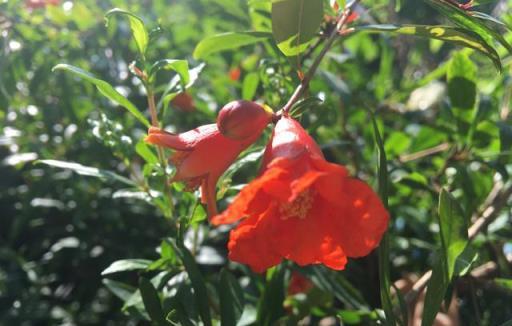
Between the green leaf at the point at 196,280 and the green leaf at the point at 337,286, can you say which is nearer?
the green leaf at the point at 196,280

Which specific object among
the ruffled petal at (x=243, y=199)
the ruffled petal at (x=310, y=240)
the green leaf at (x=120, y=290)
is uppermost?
the ruffled petal at (x=243, y=199)

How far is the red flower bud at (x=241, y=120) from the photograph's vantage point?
83 centimetres

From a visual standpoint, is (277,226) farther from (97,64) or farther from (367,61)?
(367,61)

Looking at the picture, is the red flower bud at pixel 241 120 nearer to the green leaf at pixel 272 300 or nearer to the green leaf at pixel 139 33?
the green leaf at pixel 139 33

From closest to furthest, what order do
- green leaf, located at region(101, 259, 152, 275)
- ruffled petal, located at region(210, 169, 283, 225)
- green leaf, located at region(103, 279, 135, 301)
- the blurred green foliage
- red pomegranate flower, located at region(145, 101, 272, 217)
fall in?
ruffled petal, located at region(210, 169, 283, 225), red pomegranate flower, located at region(145, 101, 272, 217), green leaf, located at region(101, 259, 152, 275), green leaf, located at region(103, 279, 135, 301), the blurred green foliage

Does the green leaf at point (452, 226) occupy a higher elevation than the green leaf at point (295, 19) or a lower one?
lower

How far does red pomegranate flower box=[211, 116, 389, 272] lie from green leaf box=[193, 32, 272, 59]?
11.2 inches

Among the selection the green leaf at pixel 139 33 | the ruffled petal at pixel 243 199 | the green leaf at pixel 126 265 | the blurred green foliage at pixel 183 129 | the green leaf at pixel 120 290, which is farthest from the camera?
the blurred green foliage at pixel 183 129

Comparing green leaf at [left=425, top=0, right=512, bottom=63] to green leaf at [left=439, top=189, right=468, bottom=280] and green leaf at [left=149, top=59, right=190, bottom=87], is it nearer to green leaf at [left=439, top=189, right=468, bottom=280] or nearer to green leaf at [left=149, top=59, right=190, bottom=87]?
green leaf at [left=439, top=189, right=468, bottom=280]

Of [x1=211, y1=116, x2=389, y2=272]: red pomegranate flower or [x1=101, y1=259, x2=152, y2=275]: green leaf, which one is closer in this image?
[x1=211, y1=116, x2=389, y2=272]: red pomegranate flower

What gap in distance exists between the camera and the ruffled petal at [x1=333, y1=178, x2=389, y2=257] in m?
0.76

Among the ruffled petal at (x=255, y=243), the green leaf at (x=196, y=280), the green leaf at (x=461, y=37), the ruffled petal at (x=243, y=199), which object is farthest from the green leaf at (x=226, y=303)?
the green leaf at (x=461, y=37)

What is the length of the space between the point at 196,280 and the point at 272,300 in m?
0.25

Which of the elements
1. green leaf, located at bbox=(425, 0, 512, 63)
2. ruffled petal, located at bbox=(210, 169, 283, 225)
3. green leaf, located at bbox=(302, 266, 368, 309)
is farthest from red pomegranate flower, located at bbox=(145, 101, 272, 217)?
green leaf, located at bbox=(302, 266, 368, 309)
